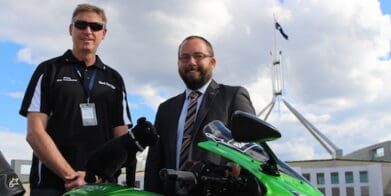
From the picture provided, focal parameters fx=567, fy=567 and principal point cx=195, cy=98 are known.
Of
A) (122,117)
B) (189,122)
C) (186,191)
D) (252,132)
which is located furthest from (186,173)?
(122,117)

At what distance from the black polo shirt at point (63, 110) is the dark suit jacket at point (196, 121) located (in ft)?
1.63

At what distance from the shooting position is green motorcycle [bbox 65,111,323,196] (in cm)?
288

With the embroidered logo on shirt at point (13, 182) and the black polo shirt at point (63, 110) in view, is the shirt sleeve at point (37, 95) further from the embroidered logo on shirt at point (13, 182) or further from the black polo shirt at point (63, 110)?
the embroidered logo on shirt at point (13, 182)

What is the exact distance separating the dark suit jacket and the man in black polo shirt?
359 mm

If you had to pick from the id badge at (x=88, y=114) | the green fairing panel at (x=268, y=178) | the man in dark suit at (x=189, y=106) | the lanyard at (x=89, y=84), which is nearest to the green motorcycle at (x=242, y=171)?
the green fairing panel at (x=268, y=178)

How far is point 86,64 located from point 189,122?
94 centimetres

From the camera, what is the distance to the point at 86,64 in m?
4.50

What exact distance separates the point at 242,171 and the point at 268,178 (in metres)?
0.15

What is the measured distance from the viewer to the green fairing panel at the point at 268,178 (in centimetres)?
291

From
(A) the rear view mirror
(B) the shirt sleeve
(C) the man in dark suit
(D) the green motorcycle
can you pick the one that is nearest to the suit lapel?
(C) the man in dark suit

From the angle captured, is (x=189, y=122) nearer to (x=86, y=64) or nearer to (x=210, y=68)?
(x=210, y=68)

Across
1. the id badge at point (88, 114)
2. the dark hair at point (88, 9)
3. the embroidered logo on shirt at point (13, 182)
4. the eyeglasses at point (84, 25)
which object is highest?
the dark hair at point (88, 9)

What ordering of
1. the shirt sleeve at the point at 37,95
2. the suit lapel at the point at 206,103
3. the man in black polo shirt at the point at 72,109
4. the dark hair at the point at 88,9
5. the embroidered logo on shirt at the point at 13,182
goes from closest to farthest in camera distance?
the embroidered logo on shirt at the point at 13,182 < the man in black polo shirt at the point at 72,109 < the shirt sleeve at the point at 37,95 < the suit lapel at the point at 206,103 < the dark hair at the point at 88,9

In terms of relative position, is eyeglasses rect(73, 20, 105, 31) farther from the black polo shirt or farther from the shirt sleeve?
the shirt sleeve
